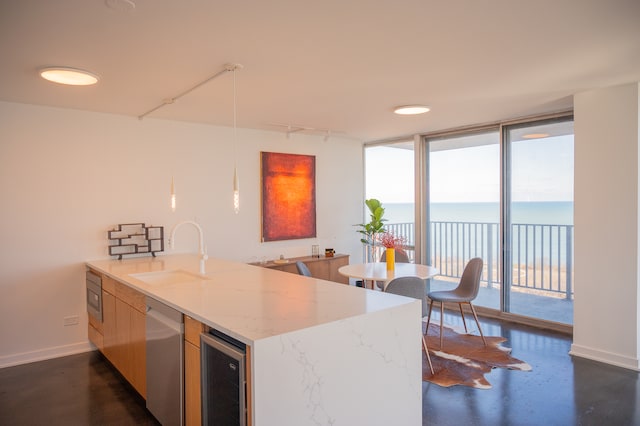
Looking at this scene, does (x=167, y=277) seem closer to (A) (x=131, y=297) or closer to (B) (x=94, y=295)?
(A) (x=131, y=297)

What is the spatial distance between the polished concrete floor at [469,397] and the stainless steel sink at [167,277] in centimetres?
89

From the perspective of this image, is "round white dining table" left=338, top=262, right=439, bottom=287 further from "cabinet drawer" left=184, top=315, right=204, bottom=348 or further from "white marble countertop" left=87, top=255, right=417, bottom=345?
"cabinet drawer" left=184, top=315, right=204, bottom=348

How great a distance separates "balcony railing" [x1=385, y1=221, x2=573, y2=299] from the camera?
5.10m

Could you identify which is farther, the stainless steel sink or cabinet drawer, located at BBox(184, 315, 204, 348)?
the stainless steel sink

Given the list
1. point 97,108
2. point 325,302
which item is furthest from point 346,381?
point 97,108

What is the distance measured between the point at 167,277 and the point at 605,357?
4030 mm

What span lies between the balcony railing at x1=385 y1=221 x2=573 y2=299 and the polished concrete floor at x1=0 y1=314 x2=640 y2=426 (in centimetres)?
148

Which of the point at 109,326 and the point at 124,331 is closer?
the point at 124,331

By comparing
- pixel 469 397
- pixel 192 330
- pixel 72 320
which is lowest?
pixel 469 397

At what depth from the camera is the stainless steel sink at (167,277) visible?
3.44 metres

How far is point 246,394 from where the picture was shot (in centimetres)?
176

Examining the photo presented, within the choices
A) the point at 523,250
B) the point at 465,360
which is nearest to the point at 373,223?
the point at 523,250

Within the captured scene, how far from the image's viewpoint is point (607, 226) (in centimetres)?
371

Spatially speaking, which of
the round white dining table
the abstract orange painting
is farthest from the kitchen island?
the abstract orange painting
